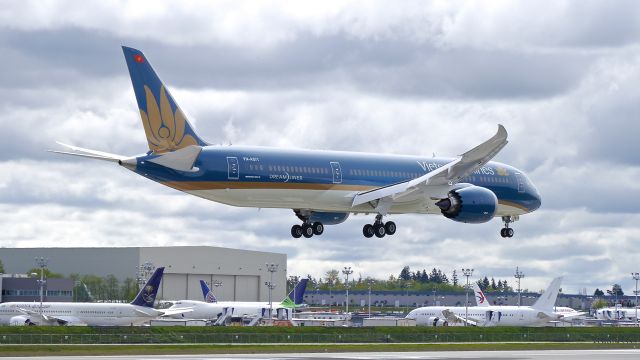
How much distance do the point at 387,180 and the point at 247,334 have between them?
2425 cm

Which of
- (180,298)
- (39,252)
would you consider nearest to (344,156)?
(180,298)

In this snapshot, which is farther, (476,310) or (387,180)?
(476,310)

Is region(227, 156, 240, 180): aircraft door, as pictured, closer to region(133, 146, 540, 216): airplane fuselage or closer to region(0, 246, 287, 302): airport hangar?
region(133, 146, 540, 216): airplane fuselage

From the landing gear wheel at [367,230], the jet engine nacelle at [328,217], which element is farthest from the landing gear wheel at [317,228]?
the landing gear wheel at [367,230]

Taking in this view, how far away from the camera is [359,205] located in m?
70.1

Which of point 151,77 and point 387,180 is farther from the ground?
point 151,77

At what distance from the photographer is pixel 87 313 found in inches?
4242

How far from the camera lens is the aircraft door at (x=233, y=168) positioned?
6303cm

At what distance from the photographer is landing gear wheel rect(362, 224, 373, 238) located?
71444mm

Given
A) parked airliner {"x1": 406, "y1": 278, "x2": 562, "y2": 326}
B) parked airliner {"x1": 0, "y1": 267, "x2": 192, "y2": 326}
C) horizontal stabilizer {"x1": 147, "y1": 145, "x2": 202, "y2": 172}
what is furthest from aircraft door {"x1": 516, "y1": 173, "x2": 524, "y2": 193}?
parked airliner {"x1": 406, "y1": 278, "x2": 562, "y2": 326}

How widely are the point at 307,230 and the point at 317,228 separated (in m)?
0.88

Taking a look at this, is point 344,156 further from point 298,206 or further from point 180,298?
point 180,298

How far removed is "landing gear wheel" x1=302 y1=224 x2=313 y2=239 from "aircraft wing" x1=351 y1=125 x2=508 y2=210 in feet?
16.1

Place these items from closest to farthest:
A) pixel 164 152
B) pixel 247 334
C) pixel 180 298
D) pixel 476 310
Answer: pixel 164 152 → pixel 247 334 → pixel 476 310 → pixel 180 298
